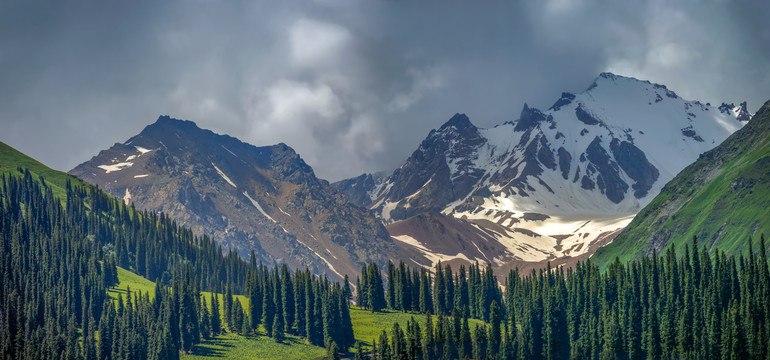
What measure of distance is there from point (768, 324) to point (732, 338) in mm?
8900

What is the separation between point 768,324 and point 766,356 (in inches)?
332

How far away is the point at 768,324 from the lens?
200m

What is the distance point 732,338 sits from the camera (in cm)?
19862

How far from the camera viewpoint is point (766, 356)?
194375mm

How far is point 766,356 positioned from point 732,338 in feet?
25.5
